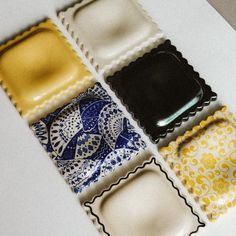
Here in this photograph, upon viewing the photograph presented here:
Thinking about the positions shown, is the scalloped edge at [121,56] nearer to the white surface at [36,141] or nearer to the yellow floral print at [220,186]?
the white surface at [36,141]

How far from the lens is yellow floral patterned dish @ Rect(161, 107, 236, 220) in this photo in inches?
32.8

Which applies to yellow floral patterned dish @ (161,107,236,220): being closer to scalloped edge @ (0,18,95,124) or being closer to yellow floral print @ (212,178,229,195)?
yellow floral print @ (212,178,229,195)

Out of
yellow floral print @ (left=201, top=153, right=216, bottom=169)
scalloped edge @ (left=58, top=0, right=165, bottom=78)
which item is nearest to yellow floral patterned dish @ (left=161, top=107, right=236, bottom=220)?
yellow floral print @ (left=201, top=153, right=216, bottom=169)

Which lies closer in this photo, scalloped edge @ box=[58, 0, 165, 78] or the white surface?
the white surface

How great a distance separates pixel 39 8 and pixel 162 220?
23.4 inches

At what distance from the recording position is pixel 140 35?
96 cm

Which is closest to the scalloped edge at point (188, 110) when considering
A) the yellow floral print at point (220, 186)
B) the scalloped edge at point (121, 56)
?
the scalloped edge at point (121, 56)

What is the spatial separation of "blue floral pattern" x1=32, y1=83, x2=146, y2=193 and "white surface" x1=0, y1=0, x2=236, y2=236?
0.09ft

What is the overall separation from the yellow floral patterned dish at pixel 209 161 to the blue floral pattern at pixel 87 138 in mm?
92

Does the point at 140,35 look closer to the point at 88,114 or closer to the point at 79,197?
the point at 88,114

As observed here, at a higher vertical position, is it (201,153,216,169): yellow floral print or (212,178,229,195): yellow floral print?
(201,153,216,169): yellow floral print


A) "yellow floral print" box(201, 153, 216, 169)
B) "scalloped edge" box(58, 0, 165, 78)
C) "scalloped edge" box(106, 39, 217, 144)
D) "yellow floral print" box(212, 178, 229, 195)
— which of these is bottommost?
"yellow floral print" box(212, 178, 229, 195)

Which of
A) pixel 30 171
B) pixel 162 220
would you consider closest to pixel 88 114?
pixel 30 171

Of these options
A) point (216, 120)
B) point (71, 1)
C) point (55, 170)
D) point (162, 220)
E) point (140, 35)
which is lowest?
point (162, 220)
